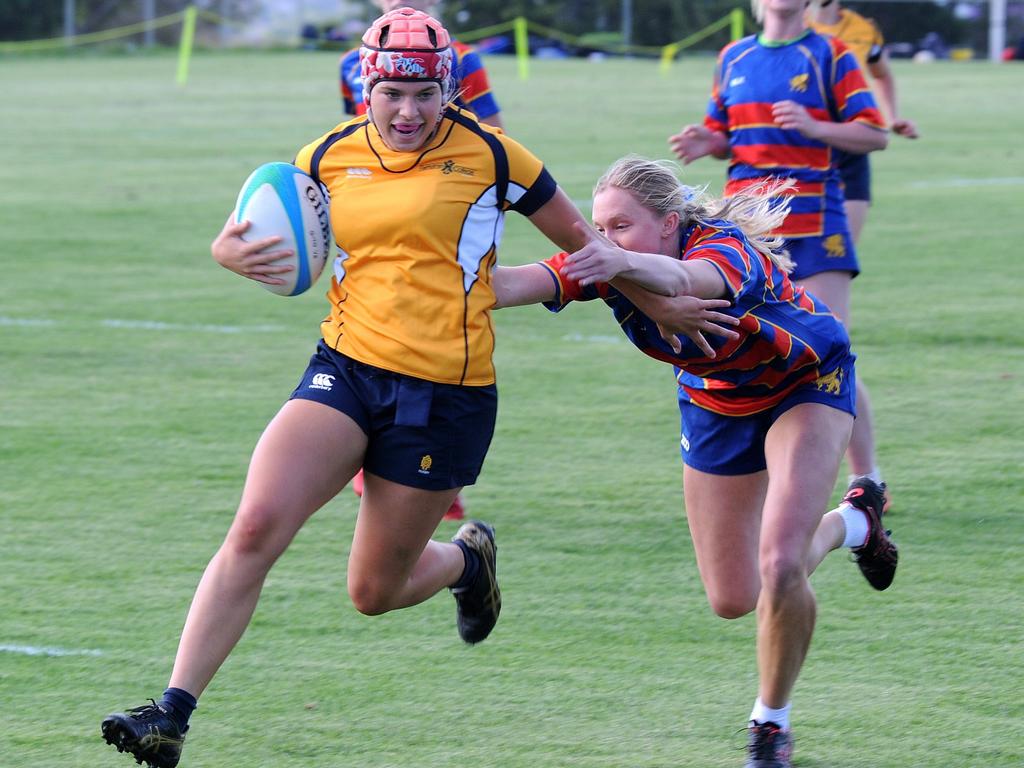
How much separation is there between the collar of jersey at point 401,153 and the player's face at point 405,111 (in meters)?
0.02

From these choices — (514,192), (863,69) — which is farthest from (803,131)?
(514,192)

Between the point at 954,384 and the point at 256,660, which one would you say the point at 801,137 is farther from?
the point at 256,660

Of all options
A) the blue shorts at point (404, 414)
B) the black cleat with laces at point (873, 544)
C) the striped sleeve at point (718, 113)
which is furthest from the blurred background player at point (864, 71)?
the blue shorts at point (404, 414)

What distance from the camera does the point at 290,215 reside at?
4773 millimetres

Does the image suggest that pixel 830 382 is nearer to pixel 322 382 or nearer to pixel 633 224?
pixel 633 224

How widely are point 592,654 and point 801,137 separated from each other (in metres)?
2.84

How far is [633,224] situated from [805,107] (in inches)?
107

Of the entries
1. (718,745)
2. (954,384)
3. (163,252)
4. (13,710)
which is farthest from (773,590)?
(163,252)

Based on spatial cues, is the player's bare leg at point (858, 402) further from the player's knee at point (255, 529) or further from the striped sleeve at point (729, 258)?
the player's knee at point (255, 529)

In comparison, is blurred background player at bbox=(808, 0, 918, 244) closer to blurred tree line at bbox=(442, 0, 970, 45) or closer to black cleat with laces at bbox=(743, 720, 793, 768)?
black cleat with laces at bbox=(743, 720, 793, 768)

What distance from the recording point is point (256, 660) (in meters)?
5.40

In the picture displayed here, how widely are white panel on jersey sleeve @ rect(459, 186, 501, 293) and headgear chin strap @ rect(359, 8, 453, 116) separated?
316 millimetres

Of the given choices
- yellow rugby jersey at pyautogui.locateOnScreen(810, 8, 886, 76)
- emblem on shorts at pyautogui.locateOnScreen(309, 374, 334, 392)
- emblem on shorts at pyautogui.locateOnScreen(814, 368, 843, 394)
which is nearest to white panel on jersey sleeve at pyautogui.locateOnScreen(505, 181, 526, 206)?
emblem on shorts at pyautogui.locateOnScreen(309, 374, 334, 392)

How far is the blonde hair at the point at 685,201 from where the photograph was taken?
473 cm
